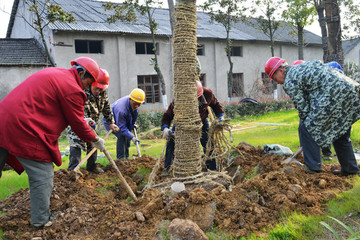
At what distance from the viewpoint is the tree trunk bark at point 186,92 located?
12.9 ft

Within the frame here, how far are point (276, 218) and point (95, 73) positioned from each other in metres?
2.63

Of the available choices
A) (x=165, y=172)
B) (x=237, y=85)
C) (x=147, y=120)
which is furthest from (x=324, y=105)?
(x=237, y=85)

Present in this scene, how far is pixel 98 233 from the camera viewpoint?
307 cm

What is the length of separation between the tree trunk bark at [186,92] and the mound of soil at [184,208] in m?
0.37

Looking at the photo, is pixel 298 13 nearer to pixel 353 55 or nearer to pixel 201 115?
pixel 201 115

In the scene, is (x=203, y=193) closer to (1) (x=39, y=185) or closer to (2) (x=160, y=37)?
(1) (x=39, y=185)

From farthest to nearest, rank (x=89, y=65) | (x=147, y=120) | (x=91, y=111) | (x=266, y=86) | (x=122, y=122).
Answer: (x=266, y=86) → (x=147, y=120) → (x=122, y=122) → (x=91, y=111) → (x=89, y=65)

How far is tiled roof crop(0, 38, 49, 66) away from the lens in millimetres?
15883

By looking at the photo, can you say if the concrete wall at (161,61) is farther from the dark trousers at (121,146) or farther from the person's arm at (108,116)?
the person's arm at (108,116)

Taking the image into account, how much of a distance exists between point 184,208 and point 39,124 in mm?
1808

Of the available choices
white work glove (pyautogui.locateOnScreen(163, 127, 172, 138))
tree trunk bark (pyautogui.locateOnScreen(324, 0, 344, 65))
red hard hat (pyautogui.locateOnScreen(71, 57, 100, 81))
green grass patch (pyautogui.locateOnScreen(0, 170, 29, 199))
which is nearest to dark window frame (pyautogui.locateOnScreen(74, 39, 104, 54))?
green grass patch (pyautogui.locateOnScreen(0, 170, 29, 199))

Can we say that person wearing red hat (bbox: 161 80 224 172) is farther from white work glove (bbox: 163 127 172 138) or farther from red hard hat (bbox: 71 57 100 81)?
red hard hat (bbox: 71 57 100 81)

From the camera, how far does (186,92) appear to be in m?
4.03

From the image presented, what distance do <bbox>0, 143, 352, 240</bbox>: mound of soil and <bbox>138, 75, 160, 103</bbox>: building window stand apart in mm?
15408
